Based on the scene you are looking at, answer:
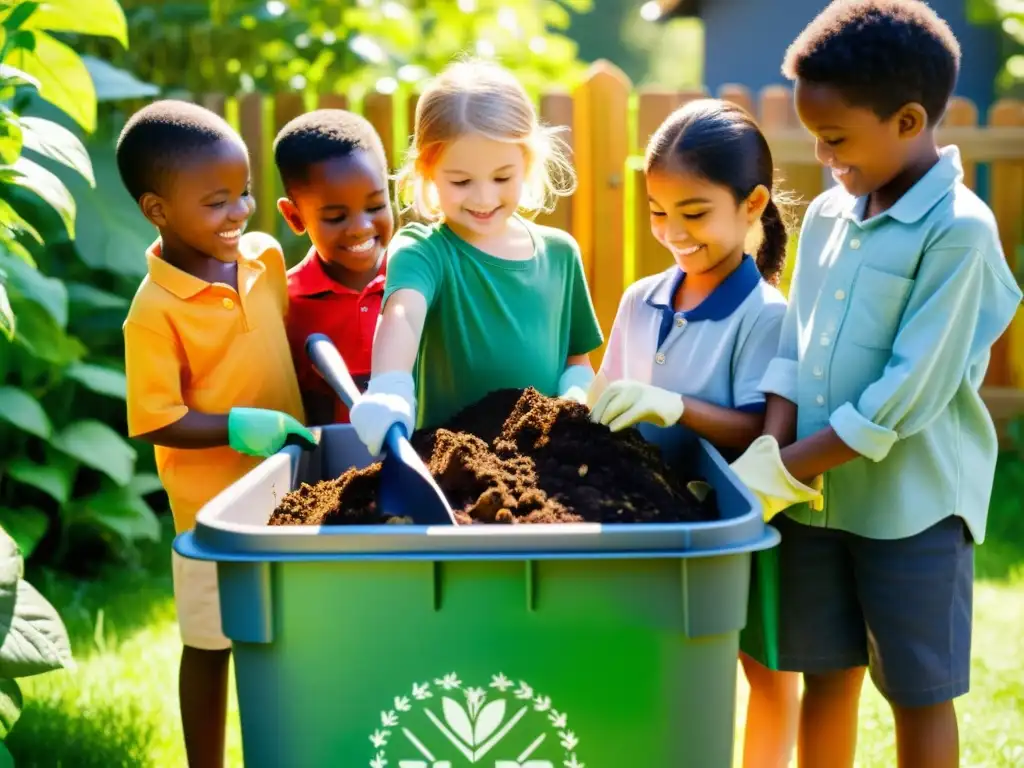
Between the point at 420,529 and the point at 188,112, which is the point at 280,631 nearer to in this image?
the point at 420,529

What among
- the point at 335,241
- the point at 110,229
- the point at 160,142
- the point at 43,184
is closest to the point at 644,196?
the point at 110,229

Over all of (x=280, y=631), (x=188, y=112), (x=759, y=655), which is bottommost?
(x=759, y=655)

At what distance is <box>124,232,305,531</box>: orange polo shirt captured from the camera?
2412 millimetres

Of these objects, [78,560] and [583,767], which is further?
[78,560]

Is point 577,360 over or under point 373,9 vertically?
under

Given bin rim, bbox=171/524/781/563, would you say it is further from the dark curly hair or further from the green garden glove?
the dark curly hair

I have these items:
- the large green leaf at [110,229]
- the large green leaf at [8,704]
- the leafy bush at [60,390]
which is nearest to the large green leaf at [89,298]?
the leafy bush at [60,390]

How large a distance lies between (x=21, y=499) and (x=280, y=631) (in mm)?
3014

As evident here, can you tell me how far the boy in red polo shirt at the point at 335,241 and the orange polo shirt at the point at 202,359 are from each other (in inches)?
3.8

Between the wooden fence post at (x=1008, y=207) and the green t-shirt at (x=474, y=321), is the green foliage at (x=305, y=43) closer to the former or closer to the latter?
the wooden fence post at (x=1008, y=207)

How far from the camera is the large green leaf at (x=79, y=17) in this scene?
2594mm

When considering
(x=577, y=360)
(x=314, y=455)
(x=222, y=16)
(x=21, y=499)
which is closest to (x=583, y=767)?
(x=314, y=455)

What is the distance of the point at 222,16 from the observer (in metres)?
5.88

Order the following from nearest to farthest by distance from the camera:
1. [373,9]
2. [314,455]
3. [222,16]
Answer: [314,455]
[222,16]
[373,9]
